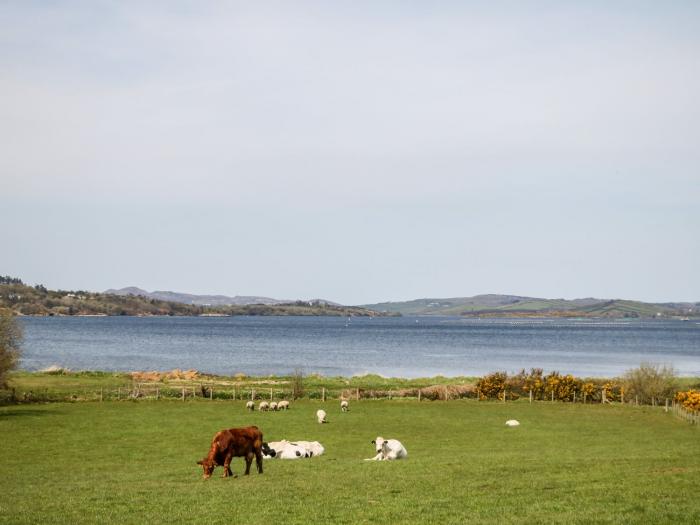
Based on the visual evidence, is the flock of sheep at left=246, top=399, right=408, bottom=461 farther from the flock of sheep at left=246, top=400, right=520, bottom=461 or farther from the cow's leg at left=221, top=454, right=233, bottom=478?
the cow's leg at left=221, top=454, right=233, bottom=478

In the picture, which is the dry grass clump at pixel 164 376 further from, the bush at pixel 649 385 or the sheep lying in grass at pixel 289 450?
the sheep lying in grass at pixel 289 450

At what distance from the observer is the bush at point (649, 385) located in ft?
194

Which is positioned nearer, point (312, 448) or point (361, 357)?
point (312, 448)

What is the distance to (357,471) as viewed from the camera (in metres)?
24.4

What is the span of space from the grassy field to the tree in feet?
14.2

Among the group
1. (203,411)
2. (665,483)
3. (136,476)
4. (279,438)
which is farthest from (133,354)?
(665,483)

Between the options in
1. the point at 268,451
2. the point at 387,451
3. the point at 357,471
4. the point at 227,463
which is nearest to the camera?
the point at 227,463

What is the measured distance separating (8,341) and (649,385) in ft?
152

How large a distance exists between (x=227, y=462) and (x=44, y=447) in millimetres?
13911

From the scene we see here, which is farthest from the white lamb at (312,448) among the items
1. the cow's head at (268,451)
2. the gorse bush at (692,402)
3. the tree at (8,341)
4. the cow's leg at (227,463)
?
the tree at (8,341)

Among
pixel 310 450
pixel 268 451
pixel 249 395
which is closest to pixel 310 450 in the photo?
pixel 310 450

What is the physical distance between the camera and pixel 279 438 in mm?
37031

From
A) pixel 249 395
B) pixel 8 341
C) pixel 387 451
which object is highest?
pixel 8 341

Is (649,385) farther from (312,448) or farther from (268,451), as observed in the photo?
(268,451)
